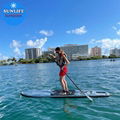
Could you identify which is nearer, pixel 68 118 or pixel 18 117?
pixel 68 118

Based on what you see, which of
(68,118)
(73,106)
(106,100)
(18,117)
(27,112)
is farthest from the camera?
(106,100)

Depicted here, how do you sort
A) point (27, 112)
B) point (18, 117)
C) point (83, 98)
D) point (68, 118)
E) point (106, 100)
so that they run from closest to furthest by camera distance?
point (68, 118), point (18, 117), point (27, 112), point (106, 100), point (83, 98)

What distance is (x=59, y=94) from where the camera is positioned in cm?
812

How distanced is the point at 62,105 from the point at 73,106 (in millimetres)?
577

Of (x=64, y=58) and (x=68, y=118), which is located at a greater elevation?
(x=64, y=58)

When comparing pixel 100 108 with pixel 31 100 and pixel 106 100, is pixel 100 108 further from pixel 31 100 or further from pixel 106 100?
pixel 31 100

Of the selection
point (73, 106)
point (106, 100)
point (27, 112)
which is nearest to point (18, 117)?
point (27, 112)

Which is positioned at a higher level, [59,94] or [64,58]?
[64,58]

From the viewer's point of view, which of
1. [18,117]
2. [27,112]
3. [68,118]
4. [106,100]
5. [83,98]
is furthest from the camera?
[83,98]

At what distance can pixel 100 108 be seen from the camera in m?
6.16

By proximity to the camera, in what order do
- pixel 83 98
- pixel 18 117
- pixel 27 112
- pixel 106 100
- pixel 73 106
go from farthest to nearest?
pixel 83 98 < pixel 106 100 < pixel 73 106 < pixel 27 112 < pixel 18 117

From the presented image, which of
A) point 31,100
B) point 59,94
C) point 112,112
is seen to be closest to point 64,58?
point 59,94

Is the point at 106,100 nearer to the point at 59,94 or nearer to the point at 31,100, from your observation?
the point at 59,94

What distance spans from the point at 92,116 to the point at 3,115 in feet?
12.9
